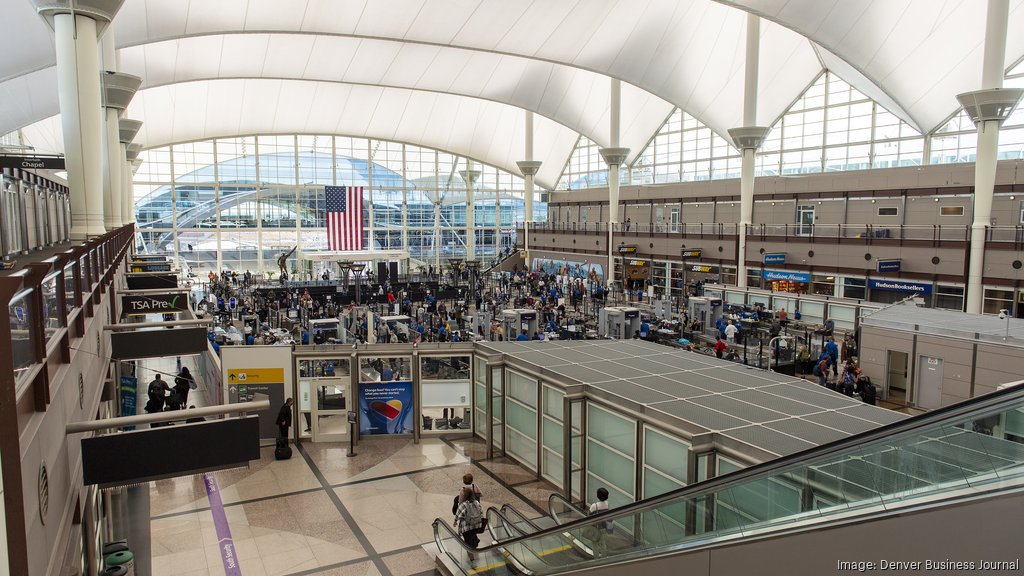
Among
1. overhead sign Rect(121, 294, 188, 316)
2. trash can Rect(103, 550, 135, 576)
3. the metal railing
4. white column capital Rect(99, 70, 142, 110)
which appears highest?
white column capital Rect(99, 70, 142, 110)

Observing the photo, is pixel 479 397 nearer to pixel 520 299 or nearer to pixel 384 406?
pixel 384 406

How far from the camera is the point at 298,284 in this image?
32.2 metres

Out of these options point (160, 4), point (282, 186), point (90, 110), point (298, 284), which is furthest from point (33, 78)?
Result: point (90, 110)

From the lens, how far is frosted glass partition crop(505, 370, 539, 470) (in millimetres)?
11141

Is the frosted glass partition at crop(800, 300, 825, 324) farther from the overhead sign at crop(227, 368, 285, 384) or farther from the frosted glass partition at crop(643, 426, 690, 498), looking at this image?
the overhead sign at crop(227, 368, 285, 384)

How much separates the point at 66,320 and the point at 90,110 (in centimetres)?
842

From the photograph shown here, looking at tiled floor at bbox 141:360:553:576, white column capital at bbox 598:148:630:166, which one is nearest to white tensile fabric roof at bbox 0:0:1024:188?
white column capital at bbox 598:148:630:166

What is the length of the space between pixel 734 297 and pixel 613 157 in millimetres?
Result: 14620

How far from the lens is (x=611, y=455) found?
927cm

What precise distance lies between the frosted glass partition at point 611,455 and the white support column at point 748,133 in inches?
763

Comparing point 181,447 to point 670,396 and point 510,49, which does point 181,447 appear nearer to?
point 670,396

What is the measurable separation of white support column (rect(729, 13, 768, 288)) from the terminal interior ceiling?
0.14 meters

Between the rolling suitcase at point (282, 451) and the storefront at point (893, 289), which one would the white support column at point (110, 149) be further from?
the storefront at point (893, 289)

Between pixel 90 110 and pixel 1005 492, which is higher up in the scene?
pixel 90 110
